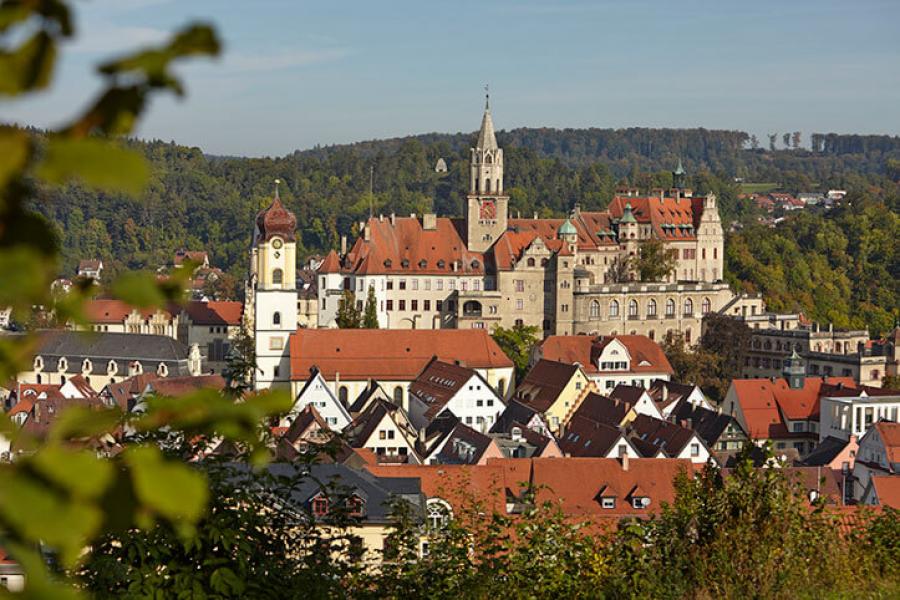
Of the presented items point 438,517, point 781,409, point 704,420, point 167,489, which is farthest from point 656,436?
point 167,489

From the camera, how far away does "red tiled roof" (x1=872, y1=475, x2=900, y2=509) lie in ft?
92.2

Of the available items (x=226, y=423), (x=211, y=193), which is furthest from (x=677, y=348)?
(x=211, y=193)

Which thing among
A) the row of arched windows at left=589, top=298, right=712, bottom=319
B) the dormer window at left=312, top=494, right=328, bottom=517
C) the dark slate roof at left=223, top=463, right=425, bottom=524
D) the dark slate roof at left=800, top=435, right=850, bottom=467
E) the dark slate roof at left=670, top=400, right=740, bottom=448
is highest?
the dormer window at left=312, top=494, right=328, bottom=517

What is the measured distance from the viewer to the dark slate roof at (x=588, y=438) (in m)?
37.2

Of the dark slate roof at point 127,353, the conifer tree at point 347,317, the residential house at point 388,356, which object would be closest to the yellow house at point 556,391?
the residential house at point 388,356

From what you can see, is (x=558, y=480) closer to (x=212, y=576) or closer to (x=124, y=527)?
(x=212, y=576)

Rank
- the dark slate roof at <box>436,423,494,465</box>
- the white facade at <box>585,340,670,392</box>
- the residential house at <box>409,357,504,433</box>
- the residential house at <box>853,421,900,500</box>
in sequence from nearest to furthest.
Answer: the dark slate roof at <box>436,423,494,465</box>
the residential house at <box>853,421,900,500</box>
the residential house at <box>409,357,504,433</box>
the white facade at <box>585,340,670,392</box>

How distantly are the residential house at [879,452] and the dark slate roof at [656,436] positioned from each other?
5.09m

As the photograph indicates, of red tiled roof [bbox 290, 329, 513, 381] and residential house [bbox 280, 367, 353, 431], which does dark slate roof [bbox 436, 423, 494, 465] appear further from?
red tiled roof [bbox 290, 329, 513, 381]

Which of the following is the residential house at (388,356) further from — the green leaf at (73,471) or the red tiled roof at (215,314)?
the green leaf at (73,471)

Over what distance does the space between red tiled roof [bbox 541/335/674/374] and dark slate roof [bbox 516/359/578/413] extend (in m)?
3.75

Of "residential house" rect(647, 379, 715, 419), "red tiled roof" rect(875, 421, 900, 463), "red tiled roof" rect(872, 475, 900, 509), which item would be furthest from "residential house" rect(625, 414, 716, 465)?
"red tiled roof" rect(872, 475, 900, 509)

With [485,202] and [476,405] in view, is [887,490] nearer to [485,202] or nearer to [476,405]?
[476,405]

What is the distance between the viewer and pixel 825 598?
7.21 metres
